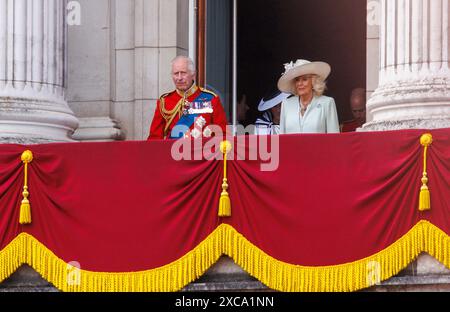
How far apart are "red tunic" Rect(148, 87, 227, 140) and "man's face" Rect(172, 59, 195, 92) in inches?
5.4

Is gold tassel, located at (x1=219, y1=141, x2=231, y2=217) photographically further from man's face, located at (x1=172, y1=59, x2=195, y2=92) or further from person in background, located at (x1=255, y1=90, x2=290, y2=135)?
person in background, located at (x1=255, y1=90, x2=290, y2=135)

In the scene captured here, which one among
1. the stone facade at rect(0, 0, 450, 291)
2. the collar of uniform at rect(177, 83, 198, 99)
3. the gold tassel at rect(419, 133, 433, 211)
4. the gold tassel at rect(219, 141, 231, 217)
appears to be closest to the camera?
the gold tassel at rect(419, 133, 433, 211)

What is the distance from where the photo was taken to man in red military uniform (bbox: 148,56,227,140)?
788 inches

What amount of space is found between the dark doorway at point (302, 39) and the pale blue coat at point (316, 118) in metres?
8.58

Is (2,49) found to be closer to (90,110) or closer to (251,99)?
(90,110)

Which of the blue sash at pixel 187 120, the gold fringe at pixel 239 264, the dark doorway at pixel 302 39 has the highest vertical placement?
the dark doorway at pixel 302 39

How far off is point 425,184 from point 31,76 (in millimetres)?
5336

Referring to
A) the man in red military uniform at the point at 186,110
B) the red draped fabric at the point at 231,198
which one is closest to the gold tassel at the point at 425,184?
the red draped fabric at the point at 231,198

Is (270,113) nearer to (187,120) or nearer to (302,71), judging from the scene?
(187,120)

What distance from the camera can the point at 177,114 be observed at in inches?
796

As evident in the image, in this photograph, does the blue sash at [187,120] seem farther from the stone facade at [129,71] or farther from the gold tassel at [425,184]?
the gold tassel at [425,184]

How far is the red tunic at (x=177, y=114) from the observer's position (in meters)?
20.1

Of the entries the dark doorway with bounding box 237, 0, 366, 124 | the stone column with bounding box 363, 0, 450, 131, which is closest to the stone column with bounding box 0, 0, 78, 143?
the stone column with bounding box 363, 0, 450, 131

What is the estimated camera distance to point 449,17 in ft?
64.3
